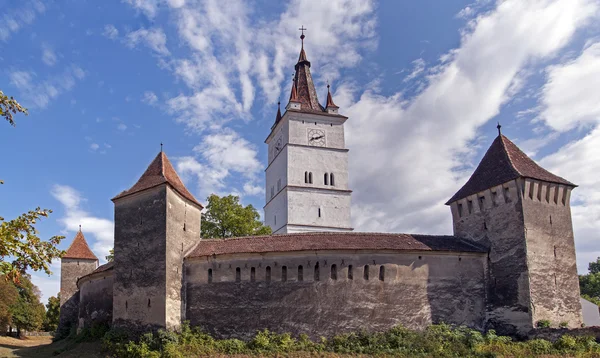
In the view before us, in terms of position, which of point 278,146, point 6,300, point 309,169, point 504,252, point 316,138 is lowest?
point 6,300

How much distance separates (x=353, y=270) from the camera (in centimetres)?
2706

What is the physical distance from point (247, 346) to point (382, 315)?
6236mm

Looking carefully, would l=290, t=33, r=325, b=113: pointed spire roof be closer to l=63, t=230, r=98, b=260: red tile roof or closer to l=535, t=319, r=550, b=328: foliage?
l=63, t=230, r=98, b=260: red tile roof

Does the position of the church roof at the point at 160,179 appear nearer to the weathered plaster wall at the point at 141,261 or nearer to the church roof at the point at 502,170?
the weathered plaster wall at the point at 141,261

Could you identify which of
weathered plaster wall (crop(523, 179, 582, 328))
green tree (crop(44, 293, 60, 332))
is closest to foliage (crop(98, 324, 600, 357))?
weathered plaster wall (crop(523, 179, 582, 328))

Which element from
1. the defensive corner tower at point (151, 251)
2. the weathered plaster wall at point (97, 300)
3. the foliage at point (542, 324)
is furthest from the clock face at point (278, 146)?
the foliage at point (542, 324)

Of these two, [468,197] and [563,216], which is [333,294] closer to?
[468,197]

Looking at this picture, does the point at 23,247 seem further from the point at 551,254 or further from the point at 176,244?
the point at 551,254

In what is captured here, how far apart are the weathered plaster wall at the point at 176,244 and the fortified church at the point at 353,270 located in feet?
0.24

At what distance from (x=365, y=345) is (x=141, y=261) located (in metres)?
11.0

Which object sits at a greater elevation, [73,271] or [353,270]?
[73,271]

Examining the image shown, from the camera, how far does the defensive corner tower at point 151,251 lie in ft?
87.7

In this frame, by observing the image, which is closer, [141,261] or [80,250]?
[141,261]

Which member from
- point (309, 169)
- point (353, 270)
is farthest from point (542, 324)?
point (309, 169)
